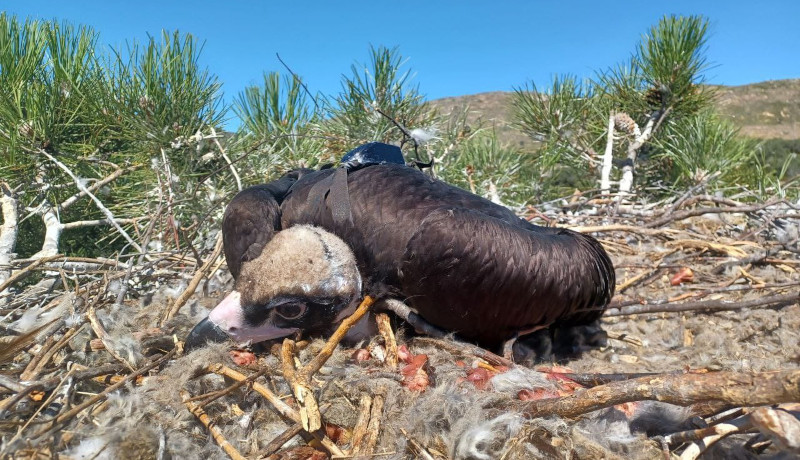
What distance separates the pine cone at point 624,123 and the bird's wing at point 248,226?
437cm

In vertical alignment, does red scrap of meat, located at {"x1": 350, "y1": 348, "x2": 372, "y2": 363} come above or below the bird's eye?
below

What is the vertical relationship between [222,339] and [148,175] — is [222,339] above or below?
below

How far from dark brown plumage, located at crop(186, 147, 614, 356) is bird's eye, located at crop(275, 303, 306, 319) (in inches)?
1.8

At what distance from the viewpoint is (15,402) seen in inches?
47.6

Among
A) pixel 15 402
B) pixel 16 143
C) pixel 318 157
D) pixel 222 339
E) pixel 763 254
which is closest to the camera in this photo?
pixel 15 402

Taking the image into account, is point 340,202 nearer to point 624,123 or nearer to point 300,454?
point 300,454

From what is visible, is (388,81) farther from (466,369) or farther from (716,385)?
(716,385)

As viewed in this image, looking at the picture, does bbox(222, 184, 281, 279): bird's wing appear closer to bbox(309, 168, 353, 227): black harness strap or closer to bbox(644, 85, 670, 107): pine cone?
bbox(309, 168, 353, 227): black harness strap

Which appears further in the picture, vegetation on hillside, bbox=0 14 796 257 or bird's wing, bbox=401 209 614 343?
vegetation on hillside, bbox=0 14 796 257

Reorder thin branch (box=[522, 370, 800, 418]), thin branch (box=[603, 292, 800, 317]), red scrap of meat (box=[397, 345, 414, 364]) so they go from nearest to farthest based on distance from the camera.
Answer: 1. thin branch (box=[522, 370, 800, 418])
2. red scrap of meat (box=[397, 345, 414, 364])
3. thin branch (box=[603, 292, 800, 317])

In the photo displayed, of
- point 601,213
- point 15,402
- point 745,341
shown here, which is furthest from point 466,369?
point 601,213

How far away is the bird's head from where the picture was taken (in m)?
1.63

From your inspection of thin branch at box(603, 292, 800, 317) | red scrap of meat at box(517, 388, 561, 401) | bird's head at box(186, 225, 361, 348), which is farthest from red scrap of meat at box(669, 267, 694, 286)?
bird's head at box(186, 225, 361, 348)

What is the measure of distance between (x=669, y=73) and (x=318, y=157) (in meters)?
3.56
